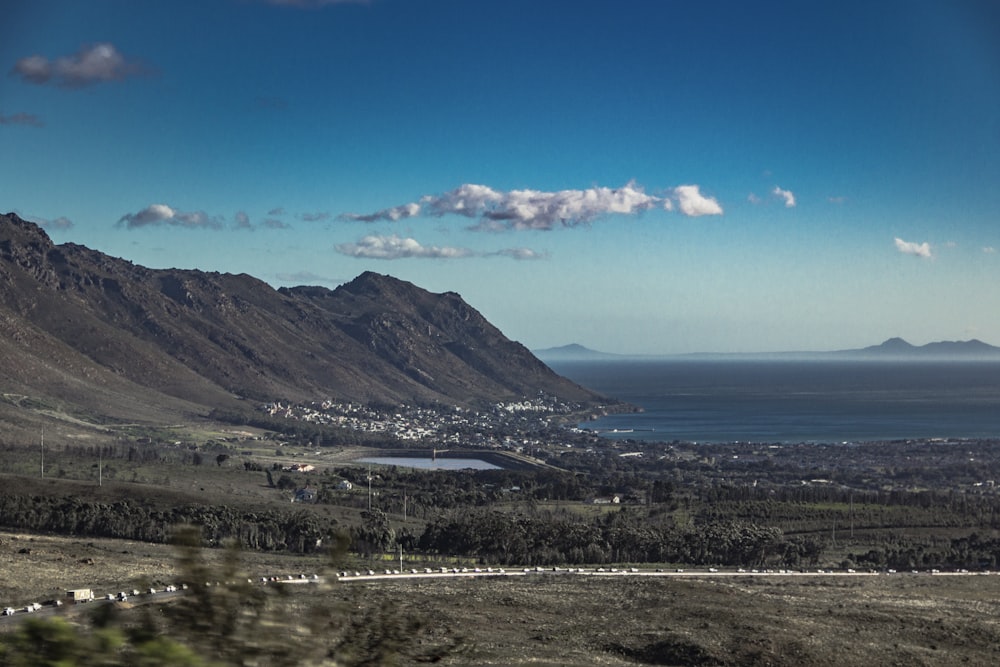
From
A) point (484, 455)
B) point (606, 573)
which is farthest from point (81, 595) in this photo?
point (484, 455)

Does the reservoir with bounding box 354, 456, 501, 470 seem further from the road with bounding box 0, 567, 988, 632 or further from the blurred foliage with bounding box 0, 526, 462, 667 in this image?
the blurred foliage with bounding box 0, 526, 462, 667

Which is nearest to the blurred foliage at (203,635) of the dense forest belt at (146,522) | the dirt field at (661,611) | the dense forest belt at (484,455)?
the dirt field at (661,611)

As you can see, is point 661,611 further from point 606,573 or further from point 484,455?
point 484,455

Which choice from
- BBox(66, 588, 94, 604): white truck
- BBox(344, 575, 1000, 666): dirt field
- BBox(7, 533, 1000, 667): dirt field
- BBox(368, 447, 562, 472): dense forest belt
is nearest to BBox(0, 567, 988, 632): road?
BBox(7, 533, 1000, 667): dirt field

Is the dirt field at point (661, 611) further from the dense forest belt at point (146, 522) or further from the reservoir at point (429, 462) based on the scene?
the reservoir at point (429, 462)

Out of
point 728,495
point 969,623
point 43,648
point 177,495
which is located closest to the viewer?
point 43,648

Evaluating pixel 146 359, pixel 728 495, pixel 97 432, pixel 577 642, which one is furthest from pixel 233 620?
pixel 146 359

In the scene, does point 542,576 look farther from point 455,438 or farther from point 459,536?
point 455,438
